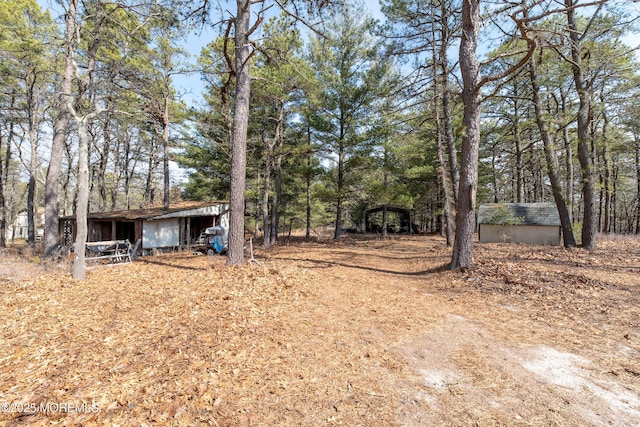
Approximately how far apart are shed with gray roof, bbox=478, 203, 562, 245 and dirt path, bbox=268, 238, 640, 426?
8412mm

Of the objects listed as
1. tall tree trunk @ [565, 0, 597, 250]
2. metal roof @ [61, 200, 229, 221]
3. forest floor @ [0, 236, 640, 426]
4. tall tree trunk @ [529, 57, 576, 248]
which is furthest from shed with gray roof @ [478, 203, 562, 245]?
metal roof @ [61, 200, 229, 221]

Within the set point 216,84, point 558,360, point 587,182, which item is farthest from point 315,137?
point 558,360

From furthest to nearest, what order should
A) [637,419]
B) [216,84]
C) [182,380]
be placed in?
[216,84] → [182,380] → [637,419]

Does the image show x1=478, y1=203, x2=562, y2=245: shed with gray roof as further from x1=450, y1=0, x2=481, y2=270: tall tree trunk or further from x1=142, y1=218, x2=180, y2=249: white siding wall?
x1=142, y1=218, x2=180, y2=249: white siding wall

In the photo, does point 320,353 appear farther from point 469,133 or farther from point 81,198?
point 81,198

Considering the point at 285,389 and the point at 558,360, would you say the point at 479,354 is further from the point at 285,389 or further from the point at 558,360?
the point at 285,389

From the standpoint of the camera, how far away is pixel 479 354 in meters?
3.14

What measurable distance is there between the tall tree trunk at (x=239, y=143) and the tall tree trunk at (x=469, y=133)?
5711 mm

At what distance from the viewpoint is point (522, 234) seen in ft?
49.2

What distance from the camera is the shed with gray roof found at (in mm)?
14414

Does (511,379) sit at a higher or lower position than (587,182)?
lower

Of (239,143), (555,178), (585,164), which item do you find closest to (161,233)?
(239,143)

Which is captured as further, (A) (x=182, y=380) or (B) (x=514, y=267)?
(B) (x=514, y=267)

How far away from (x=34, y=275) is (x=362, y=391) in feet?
28.8
